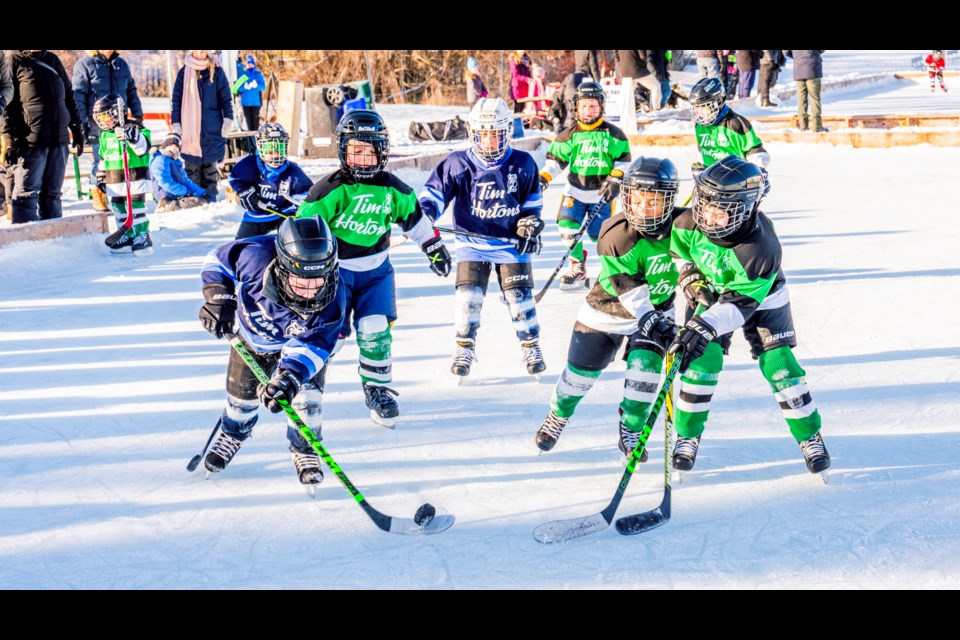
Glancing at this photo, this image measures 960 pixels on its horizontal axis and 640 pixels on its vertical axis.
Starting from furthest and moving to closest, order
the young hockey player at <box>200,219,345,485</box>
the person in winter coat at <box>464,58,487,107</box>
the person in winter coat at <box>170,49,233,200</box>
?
the person in winter coat at <box>464,58,487,107</box> → the person in winter coat at <box>170,49,233,200</box> → the young hockey player at <box>200,219,345,485</box>

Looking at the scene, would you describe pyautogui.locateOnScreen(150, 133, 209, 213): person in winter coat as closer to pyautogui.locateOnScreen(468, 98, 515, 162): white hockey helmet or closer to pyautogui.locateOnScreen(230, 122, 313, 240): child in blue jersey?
pyautogui.locateOnScreen(230, 122, 313, 240): child in blue jersey

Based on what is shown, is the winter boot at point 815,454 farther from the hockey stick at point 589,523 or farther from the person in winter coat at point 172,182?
the person in winter coat at point 172,182

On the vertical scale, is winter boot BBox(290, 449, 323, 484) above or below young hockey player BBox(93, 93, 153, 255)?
below

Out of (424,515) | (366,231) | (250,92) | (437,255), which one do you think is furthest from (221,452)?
(250,92)

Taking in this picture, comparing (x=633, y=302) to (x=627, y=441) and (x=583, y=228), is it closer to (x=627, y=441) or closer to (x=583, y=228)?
(x=627, y=441)

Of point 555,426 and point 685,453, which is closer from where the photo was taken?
point 685,453

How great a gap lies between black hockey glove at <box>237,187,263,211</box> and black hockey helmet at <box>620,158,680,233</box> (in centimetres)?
250

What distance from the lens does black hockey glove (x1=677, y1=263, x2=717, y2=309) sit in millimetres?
3262

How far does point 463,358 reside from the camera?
4.46 metres

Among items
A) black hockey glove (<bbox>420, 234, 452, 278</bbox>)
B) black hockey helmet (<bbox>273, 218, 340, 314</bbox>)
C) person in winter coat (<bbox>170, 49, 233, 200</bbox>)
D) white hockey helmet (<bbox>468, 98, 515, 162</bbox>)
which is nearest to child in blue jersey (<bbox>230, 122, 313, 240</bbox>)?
white hockey helmet (<bbox>468, 98, 515, 162</bbox>)

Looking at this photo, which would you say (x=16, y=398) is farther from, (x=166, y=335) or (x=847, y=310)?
(x=847, y=310)

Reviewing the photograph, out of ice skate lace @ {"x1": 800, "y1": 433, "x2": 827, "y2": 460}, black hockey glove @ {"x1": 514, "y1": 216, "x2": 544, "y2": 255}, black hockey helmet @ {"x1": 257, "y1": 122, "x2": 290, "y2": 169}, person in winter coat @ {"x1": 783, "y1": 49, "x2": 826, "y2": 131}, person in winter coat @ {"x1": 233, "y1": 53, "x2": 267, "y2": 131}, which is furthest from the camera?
person in winter coat @ {"x1": 233, "y1": 53, "x2": 267, "y2": 131}


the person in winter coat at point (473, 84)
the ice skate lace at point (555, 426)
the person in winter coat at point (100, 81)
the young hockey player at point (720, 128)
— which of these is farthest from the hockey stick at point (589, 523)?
the person in winter coat at point (473, 84)

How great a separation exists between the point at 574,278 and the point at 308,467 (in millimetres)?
3173
